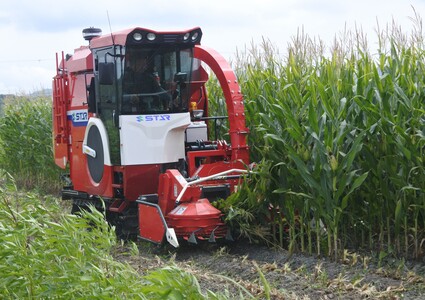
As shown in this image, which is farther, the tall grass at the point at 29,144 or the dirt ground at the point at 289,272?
the tall grass at the point at 29,144

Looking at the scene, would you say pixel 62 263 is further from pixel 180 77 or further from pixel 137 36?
pixel 180 77

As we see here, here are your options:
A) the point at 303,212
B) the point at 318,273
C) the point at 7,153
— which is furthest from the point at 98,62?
the point at 7,153

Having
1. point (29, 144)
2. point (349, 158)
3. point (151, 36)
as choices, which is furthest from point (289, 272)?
point (29, 144)

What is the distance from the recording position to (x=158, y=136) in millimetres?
9906

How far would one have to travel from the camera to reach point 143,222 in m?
9.45

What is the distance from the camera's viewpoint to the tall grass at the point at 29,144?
1694 centimetres

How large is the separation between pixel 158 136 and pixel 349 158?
9.18 ft

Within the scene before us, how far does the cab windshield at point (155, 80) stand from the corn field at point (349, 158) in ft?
4.31

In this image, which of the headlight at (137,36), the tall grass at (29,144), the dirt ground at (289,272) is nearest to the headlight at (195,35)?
the headlight at (137,36)

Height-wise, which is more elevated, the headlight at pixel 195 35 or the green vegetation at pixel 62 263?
the headlight at pixel 195 35

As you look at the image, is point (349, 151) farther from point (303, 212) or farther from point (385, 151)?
point (303, 212)

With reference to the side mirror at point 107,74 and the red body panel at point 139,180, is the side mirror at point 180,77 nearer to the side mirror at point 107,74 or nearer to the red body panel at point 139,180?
the side mirror at point 107,74

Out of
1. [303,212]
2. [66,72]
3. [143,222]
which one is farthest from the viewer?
[66,72]

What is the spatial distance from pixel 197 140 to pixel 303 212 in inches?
90.5
